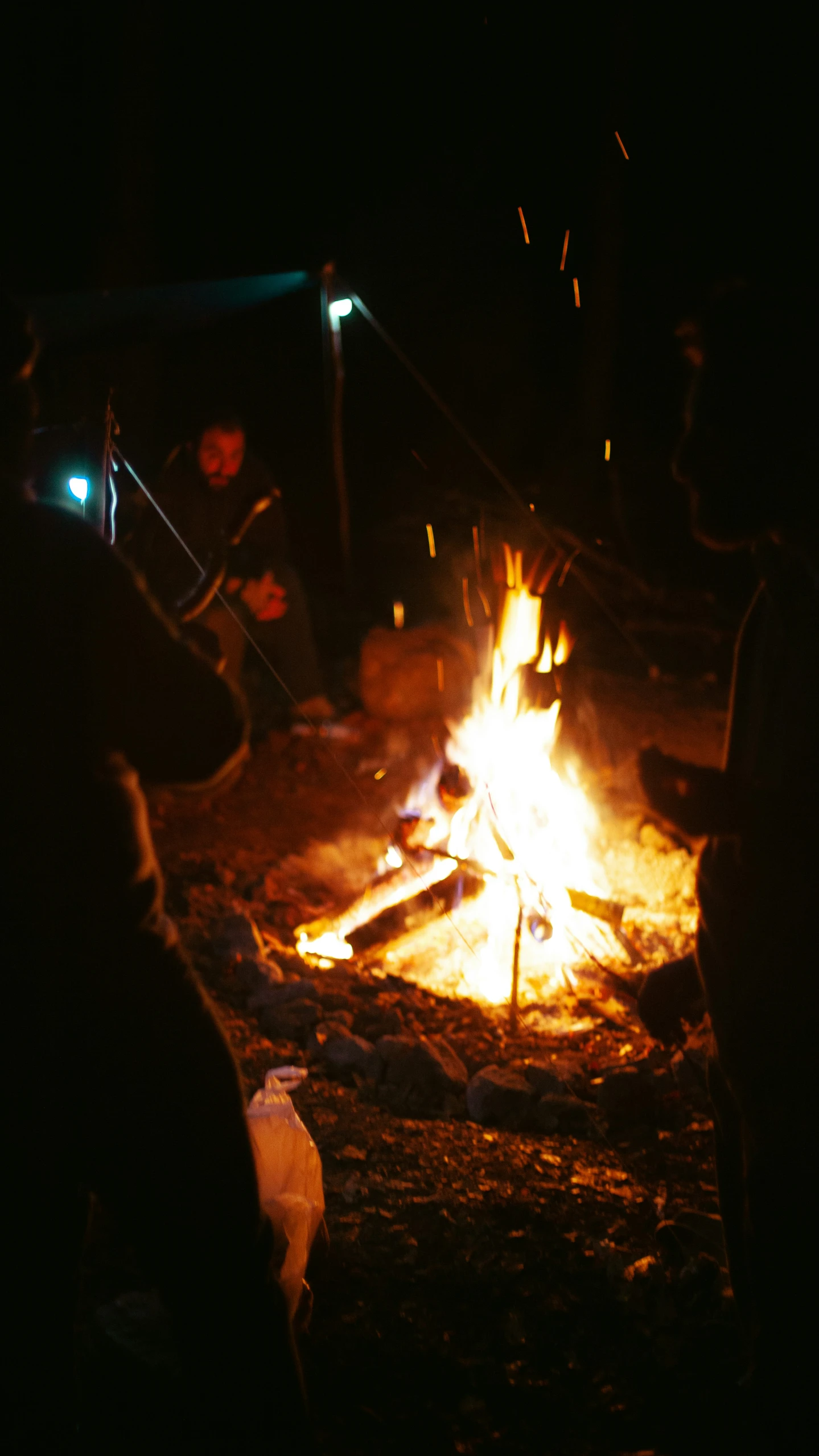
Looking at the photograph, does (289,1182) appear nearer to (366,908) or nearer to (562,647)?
(366,908)

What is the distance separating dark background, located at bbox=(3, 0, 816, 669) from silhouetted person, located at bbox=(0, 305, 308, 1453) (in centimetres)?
701

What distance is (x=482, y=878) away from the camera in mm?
5102

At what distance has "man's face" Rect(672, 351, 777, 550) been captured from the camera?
6.97 ft

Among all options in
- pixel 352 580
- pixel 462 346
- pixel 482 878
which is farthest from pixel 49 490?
pixel 462 346

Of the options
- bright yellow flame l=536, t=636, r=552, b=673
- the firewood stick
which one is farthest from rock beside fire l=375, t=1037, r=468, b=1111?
bright yellow flame l=536, t=636, r=552, b=673

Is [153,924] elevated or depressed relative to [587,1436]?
elevated

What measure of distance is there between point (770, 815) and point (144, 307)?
5.21 meters

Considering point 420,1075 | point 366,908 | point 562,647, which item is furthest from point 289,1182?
point 562,647

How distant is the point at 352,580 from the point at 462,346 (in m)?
5.45

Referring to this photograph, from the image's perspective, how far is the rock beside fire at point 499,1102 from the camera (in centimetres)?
363

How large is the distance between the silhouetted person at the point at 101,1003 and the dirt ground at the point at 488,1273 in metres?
0.43

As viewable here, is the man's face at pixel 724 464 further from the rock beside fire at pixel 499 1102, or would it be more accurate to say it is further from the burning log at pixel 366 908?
the burning log at pixel 366 908

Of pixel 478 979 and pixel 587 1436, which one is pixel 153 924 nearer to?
pixel 587 1436

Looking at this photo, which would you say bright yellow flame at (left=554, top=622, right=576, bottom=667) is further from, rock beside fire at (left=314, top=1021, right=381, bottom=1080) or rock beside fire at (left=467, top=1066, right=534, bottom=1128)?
rock beside fire at (left=467, top=1066, right=534, bottom=1128)
